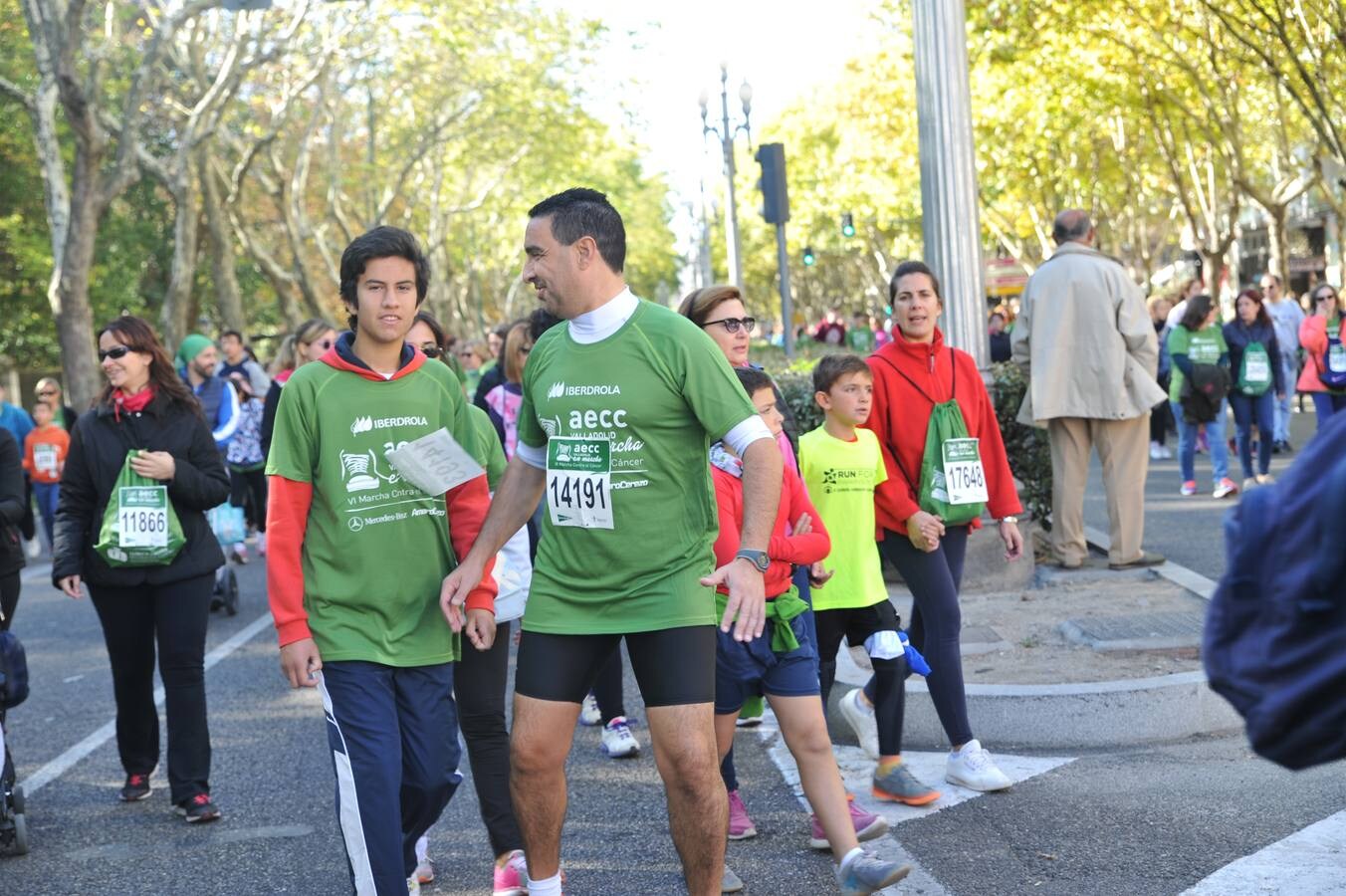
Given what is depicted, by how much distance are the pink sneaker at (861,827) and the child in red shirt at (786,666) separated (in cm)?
32

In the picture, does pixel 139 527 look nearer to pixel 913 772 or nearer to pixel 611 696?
pixel 611 696

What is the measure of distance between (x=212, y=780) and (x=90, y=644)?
4.62 meters

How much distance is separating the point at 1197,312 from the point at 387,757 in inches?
466

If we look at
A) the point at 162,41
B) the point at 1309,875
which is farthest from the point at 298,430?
the point at 162,41

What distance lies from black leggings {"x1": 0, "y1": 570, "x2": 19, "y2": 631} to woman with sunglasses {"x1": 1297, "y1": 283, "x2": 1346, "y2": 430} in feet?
35.4

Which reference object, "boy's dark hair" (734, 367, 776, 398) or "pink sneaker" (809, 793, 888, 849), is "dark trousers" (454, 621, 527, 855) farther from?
"boy's dark hair" (734, 367, 776, 398)

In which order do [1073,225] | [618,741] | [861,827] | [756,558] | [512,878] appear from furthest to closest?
[1073,225]
[618,741]
[861,827]
[512,878]
[756,558]

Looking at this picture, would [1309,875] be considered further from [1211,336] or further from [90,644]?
[1211,336]

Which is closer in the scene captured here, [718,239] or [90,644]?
[90,644]

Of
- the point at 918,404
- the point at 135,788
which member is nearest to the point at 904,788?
the point at 918,404

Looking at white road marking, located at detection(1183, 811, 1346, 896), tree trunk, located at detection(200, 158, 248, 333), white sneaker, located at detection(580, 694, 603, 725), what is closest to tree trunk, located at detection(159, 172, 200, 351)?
tree trunk, located at detection(200, 158, 248, 333)

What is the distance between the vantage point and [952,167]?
10.4 meters

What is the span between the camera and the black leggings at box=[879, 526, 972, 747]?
6.06m

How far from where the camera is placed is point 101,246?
43281mm
